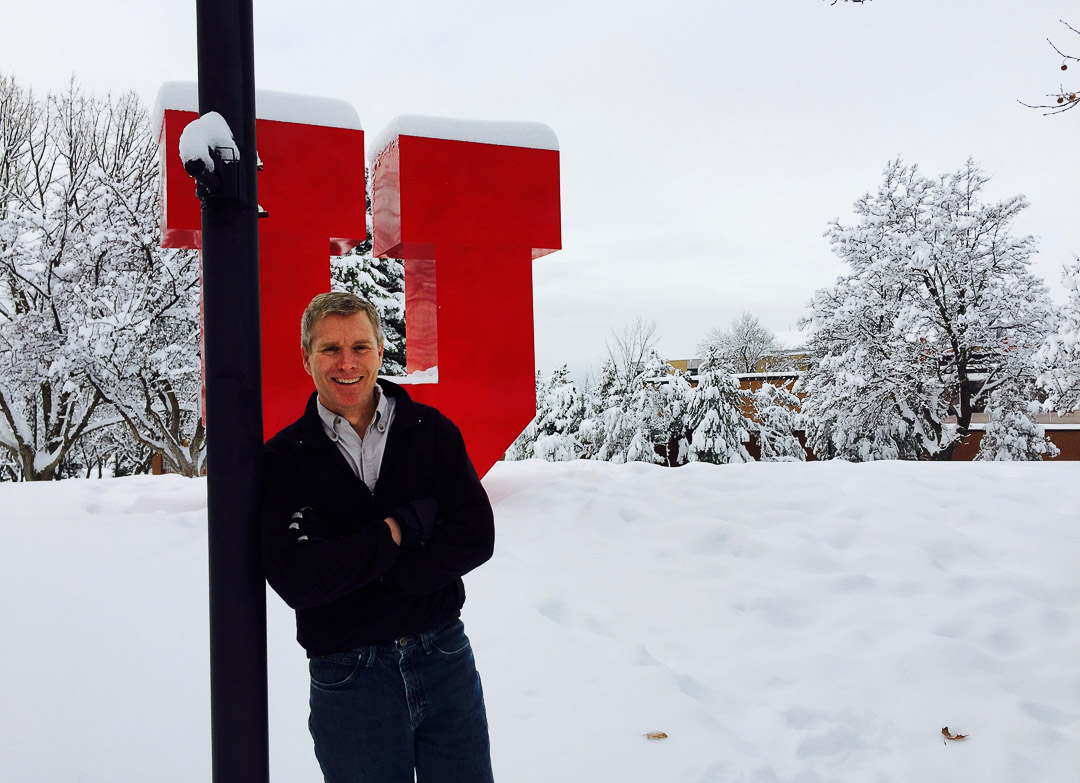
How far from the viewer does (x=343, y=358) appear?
195 cm

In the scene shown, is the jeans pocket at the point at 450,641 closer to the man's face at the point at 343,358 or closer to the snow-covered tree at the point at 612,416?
the man's face at the point at 343,358

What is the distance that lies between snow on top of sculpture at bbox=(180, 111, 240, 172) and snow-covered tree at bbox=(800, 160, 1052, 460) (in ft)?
79.6

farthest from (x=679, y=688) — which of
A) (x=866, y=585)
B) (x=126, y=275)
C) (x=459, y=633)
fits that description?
(x=126, y=275)

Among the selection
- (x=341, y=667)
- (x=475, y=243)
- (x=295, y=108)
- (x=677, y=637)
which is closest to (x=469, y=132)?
(x=475, y=243)

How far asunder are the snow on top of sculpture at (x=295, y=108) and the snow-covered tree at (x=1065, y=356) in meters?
20.6

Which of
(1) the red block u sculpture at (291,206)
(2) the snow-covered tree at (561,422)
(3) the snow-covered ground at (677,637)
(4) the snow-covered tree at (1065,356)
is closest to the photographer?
(3) the snow-covered ground at (677,637)

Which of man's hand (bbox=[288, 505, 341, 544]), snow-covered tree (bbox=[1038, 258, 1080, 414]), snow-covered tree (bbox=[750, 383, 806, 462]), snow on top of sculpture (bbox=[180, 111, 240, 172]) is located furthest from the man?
snow-covered tree (bbox=[1038, 258, 1080, 414])

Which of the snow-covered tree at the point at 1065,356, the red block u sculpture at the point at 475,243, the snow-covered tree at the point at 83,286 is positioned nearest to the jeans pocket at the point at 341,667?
the red block u sculpture at the point at 475,243

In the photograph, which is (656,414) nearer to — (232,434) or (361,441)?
(361,441)

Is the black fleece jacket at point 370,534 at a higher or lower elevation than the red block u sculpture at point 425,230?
lower

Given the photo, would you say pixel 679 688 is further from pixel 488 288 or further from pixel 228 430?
pixel 488 288

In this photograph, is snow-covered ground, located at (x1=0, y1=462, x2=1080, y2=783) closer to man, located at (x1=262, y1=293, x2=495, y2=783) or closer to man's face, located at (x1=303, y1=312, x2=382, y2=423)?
man, located at (x1=262, y1=293, x2=495, y2=783)

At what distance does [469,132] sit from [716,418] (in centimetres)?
1444

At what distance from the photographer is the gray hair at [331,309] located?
1.97 metres
